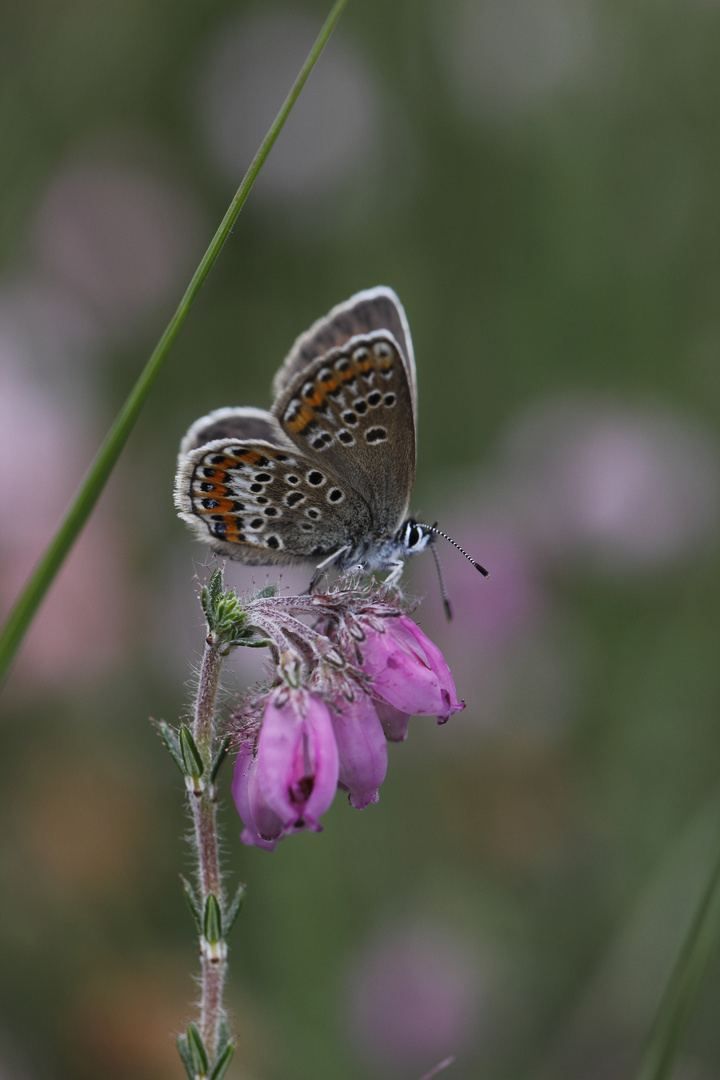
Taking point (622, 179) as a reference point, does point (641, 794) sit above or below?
below

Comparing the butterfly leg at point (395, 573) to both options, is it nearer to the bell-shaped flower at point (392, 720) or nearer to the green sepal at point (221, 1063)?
the bell-shaped flower at point (392, 720)

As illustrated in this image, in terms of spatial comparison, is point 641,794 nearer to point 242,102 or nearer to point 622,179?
point 622,179

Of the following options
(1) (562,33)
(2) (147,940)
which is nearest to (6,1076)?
(2) (147,940)

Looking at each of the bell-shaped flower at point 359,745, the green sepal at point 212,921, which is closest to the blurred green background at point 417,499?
the bell-shaped flower at point 359,745

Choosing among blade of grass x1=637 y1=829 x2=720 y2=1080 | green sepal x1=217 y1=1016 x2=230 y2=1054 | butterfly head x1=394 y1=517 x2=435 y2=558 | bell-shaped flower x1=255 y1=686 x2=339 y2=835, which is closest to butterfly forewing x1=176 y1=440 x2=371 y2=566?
butterfly head x1=394 y1=517 x2=435 y2=558

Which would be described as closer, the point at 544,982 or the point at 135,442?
the point at 544,982

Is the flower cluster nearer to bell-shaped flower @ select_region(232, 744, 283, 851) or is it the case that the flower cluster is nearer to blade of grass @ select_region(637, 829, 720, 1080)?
bell-shaped flower @ select_region(232, 744, 283, 851)
